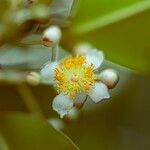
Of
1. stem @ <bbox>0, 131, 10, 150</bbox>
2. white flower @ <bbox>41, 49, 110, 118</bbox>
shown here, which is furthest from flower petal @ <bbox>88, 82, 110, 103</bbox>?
stem @ <bbox>0, 131, 10, 150</bbox>

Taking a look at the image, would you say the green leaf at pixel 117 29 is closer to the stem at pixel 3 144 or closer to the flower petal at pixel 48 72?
the flower petal at pixel 48 72

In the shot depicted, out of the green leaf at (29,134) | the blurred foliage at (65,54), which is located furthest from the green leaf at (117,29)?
the green leaf at (29,134)

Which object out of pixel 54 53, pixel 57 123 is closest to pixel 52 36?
pixel 54 53

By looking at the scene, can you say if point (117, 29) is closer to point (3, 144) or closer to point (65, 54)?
point (65, 54)

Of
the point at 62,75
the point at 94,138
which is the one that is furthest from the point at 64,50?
the point at 94,138

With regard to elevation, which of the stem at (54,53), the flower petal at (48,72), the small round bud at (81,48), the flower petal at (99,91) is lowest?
the flower petal at (99,91)

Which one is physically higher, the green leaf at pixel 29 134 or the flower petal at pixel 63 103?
the flower petal at pixel 63 103

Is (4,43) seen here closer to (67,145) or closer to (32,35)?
(32,35)
